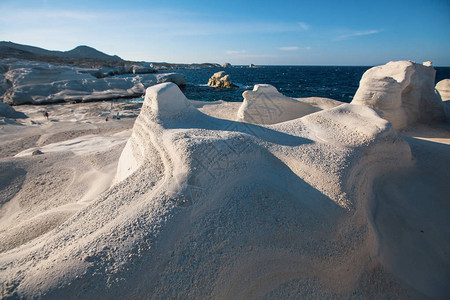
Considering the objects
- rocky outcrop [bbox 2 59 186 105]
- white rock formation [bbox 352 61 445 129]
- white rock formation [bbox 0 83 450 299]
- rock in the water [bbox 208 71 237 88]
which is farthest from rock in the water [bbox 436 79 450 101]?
rocky outcrop [bbox 2 59 186 105]

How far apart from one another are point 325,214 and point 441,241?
1.74m

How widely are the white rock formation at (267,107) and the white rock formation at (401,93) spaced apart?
1.90 metres

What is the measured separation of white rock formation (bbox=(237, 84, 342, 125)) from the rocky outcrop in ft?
48.4

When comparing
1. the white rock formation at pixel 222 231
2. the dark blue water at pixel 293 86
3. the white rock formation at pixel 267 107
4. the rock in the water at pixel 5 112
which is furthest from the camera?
the dark blue water at pixel 293 86

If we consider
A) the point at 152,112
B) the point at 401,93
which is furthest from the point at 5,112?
the point at 401,93

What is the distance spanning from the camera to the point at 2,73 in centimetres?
1927

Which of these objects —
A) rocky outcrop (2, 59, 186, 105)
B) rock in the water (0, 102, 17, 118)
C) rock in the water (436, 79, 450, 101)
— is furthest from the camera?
rocky outcrop (2, 59, 186, 105)

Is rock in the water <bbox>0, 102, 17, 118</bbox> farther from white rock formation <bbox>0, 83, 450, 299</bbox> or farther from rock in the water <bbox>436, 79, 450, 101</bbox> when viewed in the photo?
rock in the water <bbox>436, 79, 450, 101</bbox>

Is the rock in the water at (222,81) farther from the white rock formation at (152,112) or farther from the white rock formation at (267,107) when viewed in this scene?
the white rock formation at (152,112)

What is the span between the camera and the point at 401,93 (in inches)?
293

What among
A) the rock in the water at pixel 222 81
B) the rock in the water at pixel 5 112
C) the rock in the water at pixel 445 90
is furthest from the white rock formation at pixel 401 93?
the rock in the water at pixel 222 81

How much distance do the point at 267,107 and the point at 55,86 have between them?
18.2m

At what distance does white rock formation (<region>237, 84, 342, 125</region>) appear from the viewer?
25.1ft

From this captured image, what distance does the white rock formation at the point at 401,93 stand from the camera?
22.5ft
